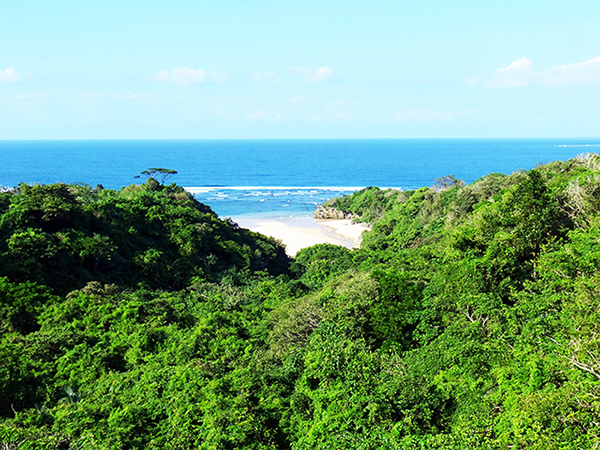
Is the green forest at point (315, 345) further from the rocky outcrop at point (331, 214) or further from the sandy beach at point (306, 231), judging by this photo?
the rocky outcrop at point (331, 214)

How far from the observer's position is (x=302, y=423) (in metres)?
13.6

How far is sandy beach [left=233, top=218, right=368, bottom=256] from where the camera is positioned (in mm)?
64875

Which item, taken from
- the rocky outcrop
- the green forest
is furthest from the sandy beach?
the green forest

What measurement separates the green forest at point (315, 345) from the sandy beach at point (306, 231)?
1099 inches

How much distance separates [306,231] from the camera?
72.9m

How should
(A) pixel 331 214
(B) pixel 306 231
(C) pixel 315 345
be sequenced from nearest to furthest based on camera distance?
(C) pixel 315 345
(B) pixel 306 231
(A) pixel 331 214

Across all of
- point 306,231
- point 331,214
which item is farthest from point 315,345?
point 331,214

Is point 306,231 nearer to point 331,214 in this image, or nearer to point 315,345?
point 331,214

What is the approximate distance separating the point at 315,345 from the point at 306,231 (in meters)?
54.5

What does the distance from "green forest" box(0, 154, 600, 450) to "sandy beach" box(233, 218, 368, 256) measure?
1099 inches

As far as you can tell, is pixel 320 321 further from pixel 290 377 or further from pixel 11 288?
pixel 11 288

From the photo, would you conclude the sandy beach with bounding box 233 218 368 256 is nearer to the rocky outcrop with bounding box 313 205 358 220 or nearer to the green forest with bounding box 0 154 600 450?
the rocky outcrop with bounding box 313 205 358 220

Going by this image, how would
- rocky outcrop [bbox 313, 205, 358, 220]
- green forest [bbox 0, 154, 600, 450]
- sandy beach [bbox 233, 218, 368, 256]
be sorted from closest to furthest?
green forest [bbox 0, 154, 600, 450], sandy beach [bbox 233, 218, 368, 256], rocky outcrop [bbox 313, 205, 358, 220]

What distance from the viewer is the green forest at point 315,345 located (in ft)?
40.1
